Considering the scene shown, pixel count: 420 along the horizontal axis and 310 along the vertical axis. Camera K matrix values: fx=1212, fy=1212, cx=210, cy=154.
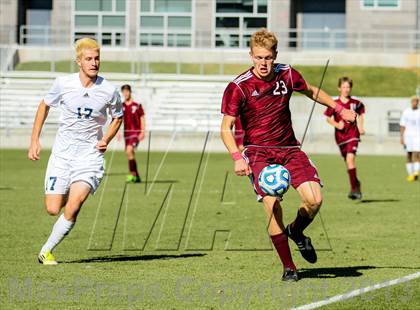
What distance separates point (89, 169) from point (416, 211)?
844 cm

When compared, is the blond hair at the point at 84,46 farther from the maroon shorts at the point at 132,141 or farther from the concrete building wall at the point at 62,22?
the concrete building wall at the point at 62,22

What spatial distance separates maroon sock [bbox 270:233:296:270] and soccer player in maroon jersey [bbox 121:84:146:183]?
49.0 feet

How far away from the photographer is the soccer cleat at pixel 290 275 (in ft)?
34.4

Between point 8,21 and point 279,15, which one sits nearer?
point 279,15

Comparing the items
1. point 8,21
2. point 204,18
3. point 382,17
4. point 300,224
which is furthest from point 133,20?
point 300,224

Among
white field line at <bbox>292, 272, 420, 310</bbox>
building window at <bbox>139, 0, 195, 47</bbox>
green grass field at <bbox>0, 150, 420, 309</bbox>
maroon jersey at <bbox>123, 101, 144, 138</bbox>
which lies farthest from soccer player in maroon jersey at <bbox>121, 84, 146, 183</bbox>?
building window at <bbox>139, 0, 195, 47</bbox>

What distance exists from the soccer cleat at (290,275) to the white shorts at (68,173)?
2.21 metres

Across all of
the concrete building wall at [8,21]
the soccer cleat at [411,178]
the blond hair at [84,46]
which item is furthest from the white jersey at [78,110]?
the concrete building wall at [8,21]

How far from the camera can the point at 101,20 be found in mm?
60719

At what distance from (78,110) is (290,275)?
2.68 m

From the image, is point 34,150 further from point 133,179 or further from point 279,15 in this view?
point 279,15

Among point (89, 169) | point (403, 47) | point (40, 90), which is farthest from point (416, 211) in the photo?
point (403, 47)

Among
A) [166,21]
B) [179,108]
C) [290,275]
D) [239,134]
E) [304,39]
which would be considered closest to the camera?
[290,275]

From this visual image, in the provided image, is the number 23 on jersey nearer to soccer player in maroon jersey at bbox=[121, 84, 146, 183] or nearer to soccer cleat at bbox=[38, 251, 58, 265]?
soccer cleat at bbox=[38, 251, 58, 265]
